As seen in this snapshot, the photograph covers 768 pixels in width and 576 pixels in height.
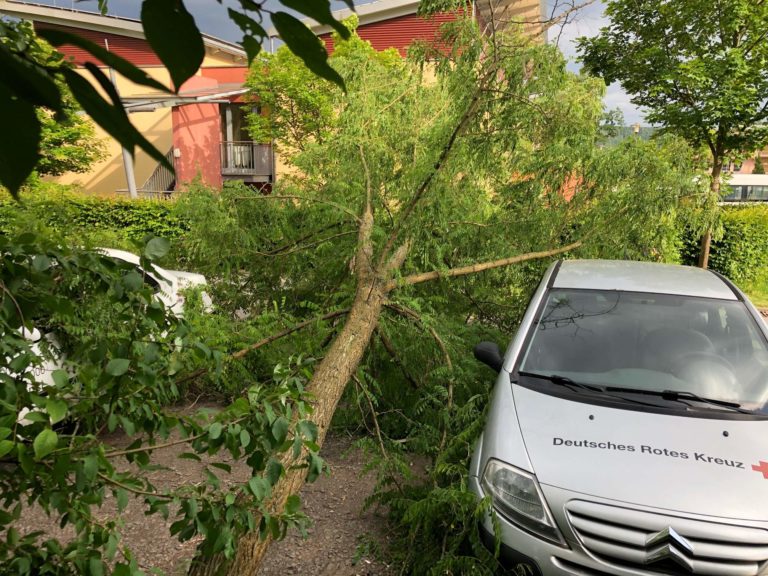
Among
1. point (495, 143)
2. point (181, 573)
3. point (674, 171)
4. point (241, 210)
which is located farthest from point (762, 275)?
point (181, 573)

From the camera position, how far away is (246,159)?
70.8 ft

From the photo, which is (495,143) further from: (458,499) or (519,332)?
(458,499)

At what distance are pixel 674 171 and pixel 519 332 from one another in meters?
2.83

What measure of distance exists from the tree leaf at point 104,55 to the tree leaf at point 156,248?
0.94 meters

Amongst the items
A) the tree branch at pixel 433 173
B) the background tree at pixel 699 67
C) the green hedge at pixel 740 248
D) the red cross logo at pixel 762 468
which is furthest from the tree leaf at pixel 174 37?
the green hedge at pixel 740 248

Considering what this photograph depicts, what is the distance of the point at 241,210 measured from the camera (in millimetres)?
5453

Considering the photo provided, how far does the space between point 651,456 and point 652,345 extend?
1105mm

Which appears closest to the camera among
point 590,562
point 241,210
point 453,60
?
point 590,562

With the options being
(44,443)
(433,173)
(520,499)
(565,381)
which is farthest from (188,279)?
(44,443)

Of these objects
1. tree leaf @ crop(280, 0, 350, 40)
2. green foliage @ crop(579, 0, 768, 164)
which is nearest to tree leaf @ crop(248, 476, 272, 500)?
tree leaf @ crop(280, 0, 350, 40)

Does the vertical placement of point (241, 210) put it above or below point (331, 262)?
above

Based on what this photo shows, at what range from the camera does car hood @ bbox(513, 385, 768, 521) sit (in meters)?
2.41

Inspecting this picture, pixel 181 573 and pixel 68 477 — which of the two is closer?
pixel 68 477

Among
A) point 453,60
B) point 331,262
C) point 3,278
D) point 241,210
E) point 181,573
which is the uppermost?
point 453,60
